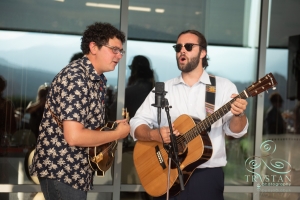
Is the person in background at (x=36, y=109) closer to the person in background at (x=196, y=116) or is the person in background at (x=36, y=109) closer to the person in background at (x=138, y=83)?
the person in background at (x=138, y=83)

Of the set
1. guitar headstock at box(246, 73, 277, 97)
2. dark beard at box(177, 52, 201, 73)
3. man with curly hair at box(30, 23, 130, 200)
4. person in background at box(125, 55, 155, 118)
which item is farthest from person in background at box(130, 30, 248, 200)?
person in background at box(125, 55, 155, 118)

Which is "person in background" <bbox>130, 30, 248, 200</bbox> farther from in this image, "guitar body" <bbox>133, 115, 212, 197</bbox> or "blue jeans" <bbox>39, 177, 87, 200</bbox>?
"blue jeans" <bbox>39, 177, 87, 200</bbox>

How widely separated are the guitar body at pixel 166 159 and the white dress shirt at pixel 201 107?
88 millimetres

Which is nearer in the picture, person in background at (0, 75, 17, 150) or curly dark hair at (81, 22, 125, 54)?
curly dark hair at (81, 22, 125, 54)

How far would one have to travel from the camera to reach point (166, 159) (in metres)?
3.87

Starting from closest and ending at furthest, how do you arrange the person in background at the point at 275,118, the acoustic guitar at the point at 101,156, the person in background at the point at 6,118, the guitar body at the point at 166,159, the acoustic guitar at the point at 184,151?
the acoustic guitar at the point at 101,156 → the acoustic guitar at the point at 184,151 → the guitar body at the point at 166,159 → the person in background at the point at 6,118 → the person in background at the point at 275,118

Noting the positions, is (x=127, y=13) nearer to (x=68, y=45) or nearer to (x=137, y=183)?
(x=68, y=45)

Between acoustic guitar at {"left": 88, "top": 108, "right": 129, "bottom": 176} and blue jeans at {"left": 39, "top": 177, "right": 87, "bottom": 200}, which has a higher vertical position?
acoustic guitar at {"left": 88, "top": 108, "right": 129, "bottom": 176}

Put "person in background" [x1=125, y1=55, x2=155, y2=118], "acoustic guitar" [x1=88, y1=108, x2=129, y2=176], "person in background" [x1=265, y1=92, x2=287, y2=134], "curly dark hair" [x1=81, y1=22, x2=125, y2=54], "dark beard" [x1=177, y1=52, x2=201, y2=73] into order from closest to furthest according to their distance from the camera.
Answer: "acoustic guitar" [x1=88, y1=108, x2=129, y2=176], "curly dark hair" [x1=81, y1=22, x2=125, y2=54], "dark beard" [x1=177, y1=52, x2=201, y2=73], "person in background" [x1=125, y1=55, x2=155, y2=118], "person in background" [x1=265, y1=92, x2=287, y2=134]

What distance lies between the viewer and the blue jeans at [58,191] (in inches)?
121

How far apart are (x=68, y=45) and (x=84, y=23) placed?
0.91ft

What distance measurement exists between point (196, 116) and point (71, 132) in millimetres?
1141

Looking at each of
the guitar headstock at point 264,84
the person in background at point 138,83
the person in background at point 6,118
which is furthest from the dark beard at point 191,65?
the person in background at point 6,118

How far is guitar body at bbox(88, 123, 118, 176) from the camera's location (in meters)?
3.18
